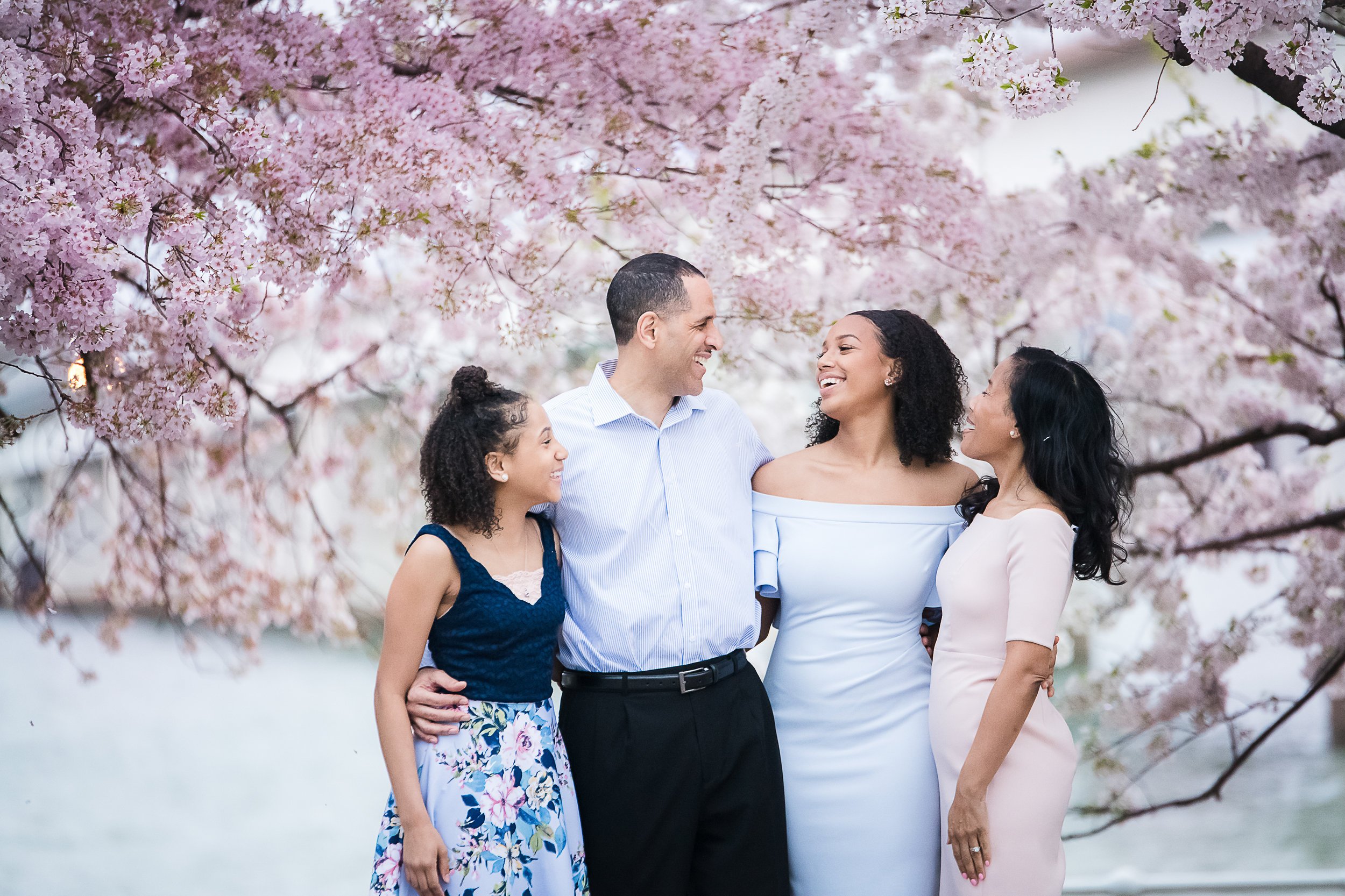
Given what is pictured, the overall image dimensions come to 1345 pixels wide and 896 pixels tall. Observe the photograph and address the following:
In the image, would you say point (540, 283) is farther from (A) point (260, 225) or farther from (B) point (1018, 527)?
(B) point (1018, 527)

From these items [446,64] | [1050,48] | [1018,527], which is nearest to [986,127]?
[1050,48]

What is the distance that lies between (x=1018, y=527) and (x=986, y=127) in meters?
1.74

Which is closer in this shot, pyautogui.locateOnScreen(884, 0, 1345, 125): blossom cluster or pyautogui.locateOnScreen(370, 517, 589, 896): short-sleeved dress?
pyautogui.locateOnScreen(370, 517, 589, 896): short-sleeved dress

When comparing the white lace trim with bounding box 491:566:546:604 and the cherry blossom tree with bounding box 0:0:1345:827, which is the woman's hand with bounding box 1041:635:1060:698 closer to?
the white lace trim with bounding box 491:566:546:604

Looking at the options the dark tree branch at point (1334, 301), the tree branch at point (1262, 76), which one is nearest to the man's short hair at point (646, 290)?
the tree branch at point (1262, 76)

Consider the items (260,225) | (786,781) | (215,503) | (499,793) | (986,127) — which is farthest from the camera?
(986,127)

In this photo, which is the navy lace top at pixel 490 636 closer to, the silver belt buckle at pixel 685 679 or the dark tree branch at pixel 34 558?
the silver belt buckle at pixel 685 679

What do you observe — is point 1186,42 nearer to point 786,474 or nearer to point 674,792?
point 786,474

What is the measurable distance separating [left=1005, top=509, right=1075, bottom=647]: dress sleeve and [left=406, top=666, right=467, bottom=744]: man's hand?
2.88ft

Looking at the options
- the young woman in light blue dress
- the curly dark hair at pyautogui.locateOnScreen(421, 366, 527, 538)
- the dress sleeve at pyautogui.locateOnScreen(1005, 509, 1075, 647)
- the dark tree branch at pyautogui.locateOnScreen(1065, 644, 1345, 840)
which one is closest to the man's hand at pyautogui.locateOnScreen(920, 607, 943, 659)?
the young woman in light blue dress

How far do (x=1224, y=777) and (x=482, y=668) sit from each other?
256 centimetres

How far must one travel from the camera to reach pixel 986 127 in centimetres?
310

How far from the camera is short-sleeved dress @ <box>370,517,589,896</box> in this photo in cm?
166

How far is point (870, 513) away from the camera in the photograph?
1983 millimetres
